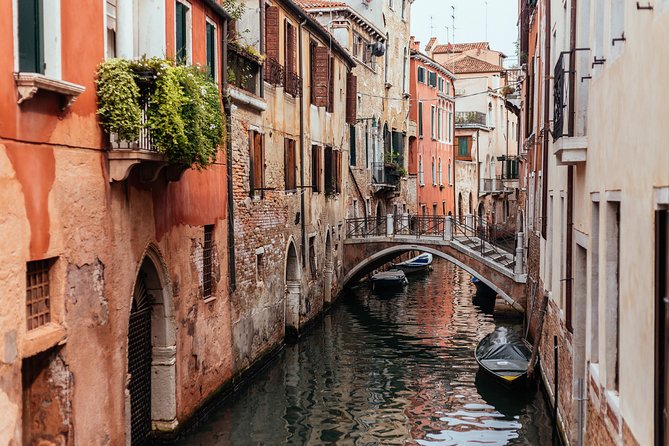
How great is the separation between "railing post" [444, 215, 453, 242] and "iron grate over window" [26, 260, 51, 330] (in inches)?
715

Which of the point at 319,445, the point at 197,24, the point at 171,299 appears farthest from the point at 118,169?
the point at 319,445

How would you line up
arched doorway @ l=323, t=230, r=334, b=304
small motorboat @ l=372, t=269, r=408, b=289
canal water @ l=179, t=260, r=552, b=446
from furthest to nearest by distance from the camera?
small motorboat @ l=372, t=269, r=408, b=289, arched doorway @ l=323, t=230, r=334, b=304, canal water @ l=179, t=260, r=552, b=446

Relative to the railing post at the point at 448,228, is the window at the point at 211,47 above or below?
above

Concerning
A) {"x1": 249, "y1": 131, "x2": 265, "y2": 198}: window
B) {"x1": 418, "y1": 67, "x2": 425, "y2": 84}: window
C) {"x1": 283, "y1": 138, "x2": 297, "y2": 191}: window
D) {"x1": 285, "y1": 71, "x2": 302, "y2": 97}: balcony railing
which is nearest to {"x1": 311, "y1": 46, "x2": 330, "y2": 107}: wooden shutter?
{"x1": 285, "y1": 71, "x2": 302, "y2": 97}: balcony railing

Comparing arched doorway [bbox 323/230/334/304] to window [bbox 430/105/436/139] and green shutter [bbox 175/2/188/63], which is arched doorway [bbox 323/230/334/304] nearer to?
green shutter [bbox 175/2/188/63]

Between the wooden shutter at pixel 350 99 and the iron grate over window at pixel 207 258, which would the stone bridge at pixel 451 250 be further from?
the iron grate over window at pixel 207 258

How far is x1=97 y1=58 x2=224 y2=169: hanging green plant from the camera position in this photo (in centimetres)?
884

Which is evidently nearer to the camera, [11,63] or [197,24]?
[11,63]

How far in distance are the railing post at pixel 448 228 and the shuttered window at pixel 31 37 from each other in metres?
18.5

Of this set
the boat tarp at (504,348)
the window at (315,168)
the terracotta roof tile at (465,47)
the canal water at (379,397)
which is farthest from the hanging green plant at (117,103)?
the terracotta roof tile at (465,47)

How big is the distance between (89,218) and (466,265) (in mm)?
17414

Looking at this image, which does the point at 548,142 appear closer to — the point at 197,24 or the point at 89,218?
the point at 197,24

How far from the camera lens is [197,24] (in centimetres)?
1250

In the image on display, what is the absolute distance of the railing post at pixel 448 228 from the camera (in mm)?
25234
